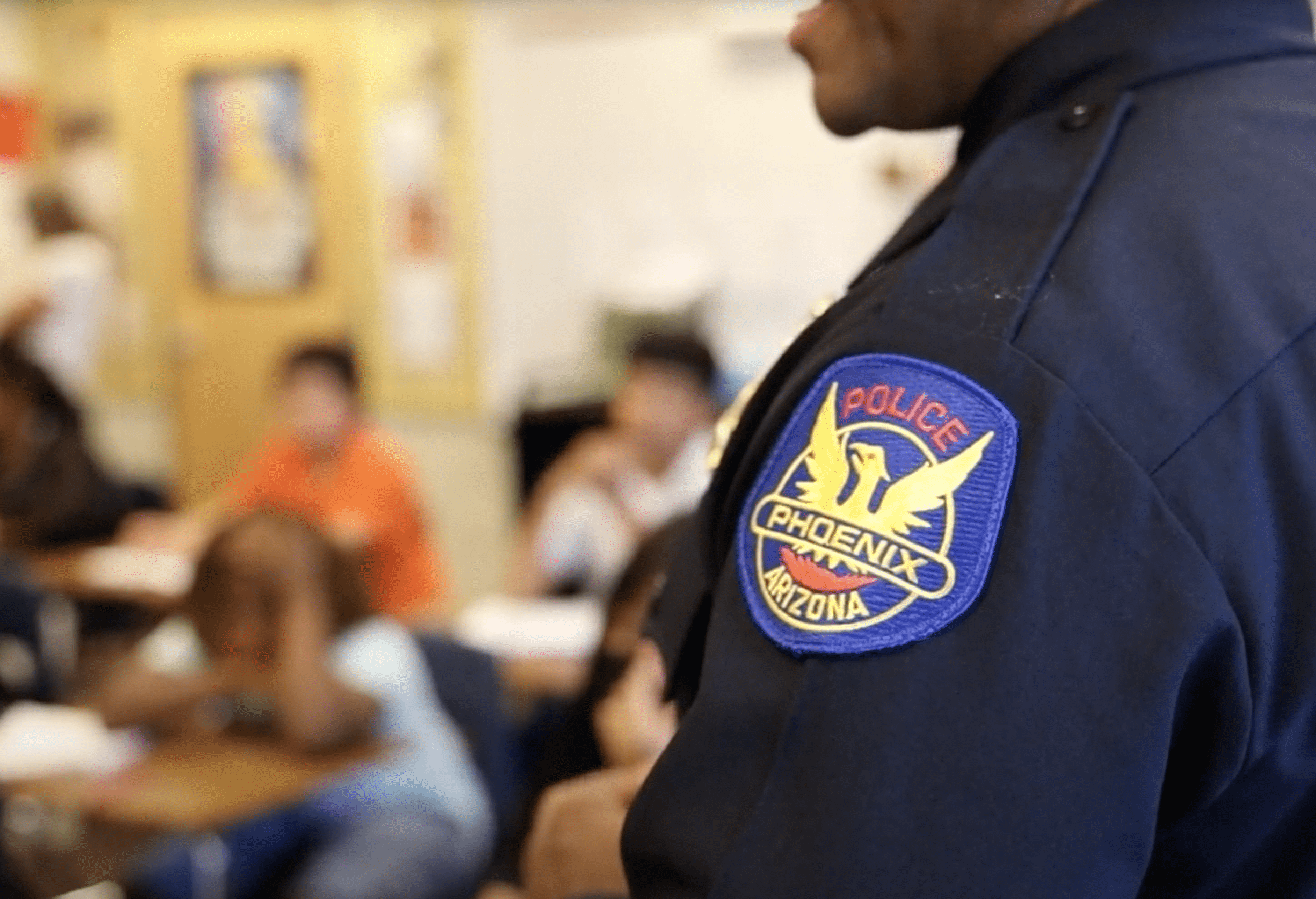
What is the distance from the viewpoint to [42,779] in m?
A: 2.42

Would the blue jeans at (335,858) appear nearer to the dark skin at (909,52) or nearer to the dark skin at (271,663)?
the dark skin at (271,663)

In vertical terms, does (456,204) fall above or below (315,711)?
above

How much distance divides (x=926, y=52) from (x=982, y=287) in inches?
7.2

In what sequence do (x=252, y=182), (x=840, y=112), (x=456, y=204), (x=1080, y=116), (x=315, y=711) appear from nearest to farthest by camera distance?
(x=1080, y=116) → (x=840, y=112) → (x=315, y=711) → (x=456, y=204) → (x=252, y=182)

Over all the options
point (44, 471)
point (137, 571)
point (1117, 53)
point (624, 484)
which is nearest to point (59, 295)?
point (44, 471)

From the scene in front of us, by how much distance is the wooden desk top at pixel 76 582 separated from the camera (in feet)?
12.0

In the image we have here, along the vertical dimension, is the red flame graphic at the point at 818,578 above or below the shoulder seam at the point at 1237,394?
below

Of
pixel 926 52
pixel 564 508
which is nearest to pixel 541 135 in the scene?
pixel 564 508

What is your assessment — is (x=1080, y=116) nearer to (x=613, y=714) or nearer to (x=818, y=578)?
(x=818, y=578)

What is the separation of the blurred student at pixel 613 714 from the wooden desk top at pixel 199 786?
61cm

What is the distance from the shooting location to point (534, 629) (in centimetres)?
329

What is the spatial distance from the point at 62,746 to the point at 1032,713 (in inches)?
89.9

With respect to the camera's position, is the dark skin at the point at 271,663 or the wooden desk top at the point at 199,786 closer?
the wooden desk top at the point at 199,786

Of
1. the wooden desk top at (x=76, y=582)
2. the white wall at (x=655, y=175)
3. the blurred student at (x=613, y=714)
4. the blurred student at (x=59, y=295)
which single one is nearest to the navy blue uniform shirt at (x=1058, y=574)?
the blurred student at (x=613, y=714)
